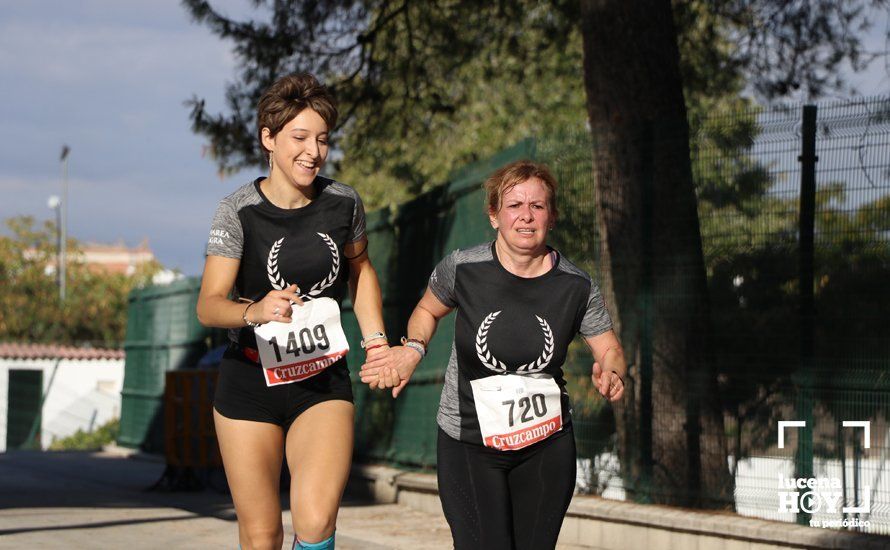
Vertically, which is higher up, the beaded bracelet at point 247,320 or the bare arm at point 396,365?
the beaded bracelet at point 247,320

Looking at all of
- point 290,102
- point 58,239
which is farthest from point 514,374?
point 58,239

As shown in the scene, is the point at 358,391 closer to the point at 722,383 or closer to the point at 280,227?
the point at 722,383

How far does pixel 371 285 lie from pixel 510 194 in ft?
2.58

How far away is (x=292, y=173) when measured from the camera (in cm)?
518

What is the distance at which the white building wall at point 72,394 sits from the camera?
129 feet

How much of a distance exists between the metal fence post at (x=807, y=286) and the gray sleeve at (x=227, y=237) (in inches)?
170

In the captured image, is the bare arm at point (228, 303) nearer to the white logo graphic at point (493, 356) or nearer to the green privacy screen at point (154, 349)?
the white logo graphic at point (493, 356)

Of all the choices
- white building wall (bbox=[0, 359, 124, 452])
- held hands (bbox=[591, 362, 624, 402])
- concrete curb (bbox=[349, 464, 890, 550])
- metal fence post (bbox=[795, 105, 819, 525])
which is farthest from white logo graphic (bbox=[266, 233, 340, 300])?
white building wall (bbox=[0, 359, 124, 452])

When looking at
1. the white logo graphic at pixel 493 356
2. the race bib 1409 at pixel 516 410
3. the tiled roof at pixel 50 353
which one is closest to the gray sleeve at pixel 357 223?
the white logo graphic at pixel 493 356

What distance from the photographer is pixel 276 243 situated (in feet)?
16.9

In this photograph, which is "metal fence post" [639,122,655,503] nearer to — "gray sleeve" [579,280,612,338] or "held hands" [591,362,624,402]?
"gray sleeve" [579,280,612,338]

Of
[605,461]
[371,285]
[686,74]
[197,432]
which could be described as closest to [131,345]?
[197,432]

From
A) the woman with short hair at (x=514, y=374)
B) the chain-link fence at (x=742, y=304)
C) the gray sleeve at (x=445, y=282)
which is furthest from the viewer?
the chain-link fence at (x=742, y=304)

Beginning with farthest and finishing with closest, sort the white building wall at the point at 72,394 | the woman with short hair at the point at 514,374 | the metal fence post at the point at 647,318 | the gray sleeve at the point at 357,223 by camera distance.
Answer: the white building wall at the point at 72,394
the metal fence post at the point at 647,318
the gray sleeve at the point at 357,223
the woman with short hair at the point at 514,374
